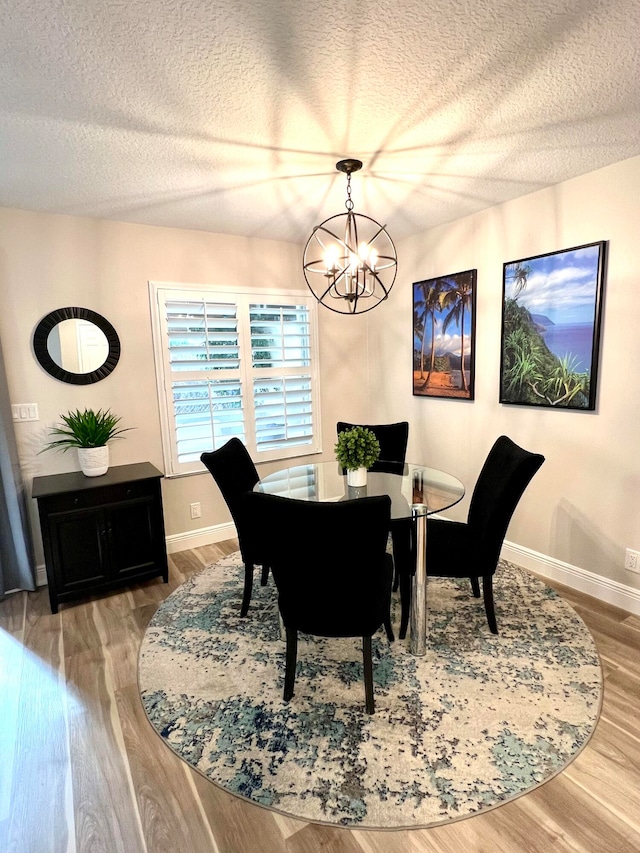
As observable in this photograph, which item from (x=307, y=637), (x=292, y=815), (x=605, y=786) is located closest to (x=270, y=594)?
(x=307, y=637)

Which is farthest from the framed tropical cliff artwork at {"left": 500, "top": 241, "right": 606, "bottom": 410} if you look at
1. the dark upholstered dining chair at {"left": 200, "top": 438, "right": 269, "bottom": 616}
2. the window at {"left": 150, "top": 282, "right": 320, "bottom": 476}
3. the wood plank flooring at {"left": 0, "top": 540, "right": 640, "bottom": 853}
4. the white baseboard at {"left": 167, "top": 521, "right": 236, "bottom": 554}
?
the white baseboard at {"left": 167, "top": 521, "right": 236, "bottom": 554}

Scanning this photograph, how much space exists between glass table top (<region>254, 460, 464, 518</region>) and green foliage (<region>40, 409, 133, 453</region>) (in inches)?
47.3

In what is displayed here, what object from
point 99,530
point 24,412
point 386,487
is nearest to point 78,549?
point 99,530

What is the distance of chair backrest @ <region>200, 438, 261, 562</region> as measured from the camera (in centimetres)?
252

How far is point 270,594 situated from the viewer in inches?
115

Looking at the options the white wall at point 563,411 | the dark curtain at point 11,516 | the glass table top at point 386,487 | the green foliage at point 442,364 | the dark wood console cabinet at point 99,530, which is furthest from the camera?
the green foliage at point 442,364

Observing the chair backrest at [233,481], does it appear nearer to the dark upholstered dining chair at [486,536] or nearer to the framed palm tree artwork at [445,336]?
the dark upholstered dining chair at [486,536]

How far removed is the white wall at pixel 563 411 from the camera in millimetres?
2496

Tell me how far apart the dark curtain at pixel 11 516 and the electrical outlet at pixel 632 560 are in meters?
3.83

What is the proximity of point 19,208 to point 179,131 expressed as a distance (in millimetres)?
1583

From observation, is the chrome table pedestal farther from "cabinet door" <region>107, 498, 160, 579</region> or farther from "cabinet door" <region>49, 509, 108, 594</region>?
"cabinet door" <region>49, 509, 108, 594</region>

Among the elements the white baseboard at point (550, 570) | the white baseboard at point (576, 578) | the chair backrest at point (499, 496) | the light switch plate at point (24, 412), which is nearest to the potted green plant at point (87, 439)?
the light switch plate at point (24, 412)

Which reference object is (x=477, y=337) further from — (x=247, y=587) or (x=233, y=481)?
(x=247, y=587)

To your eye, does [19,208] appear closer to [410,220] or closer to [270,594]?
[410,220]
